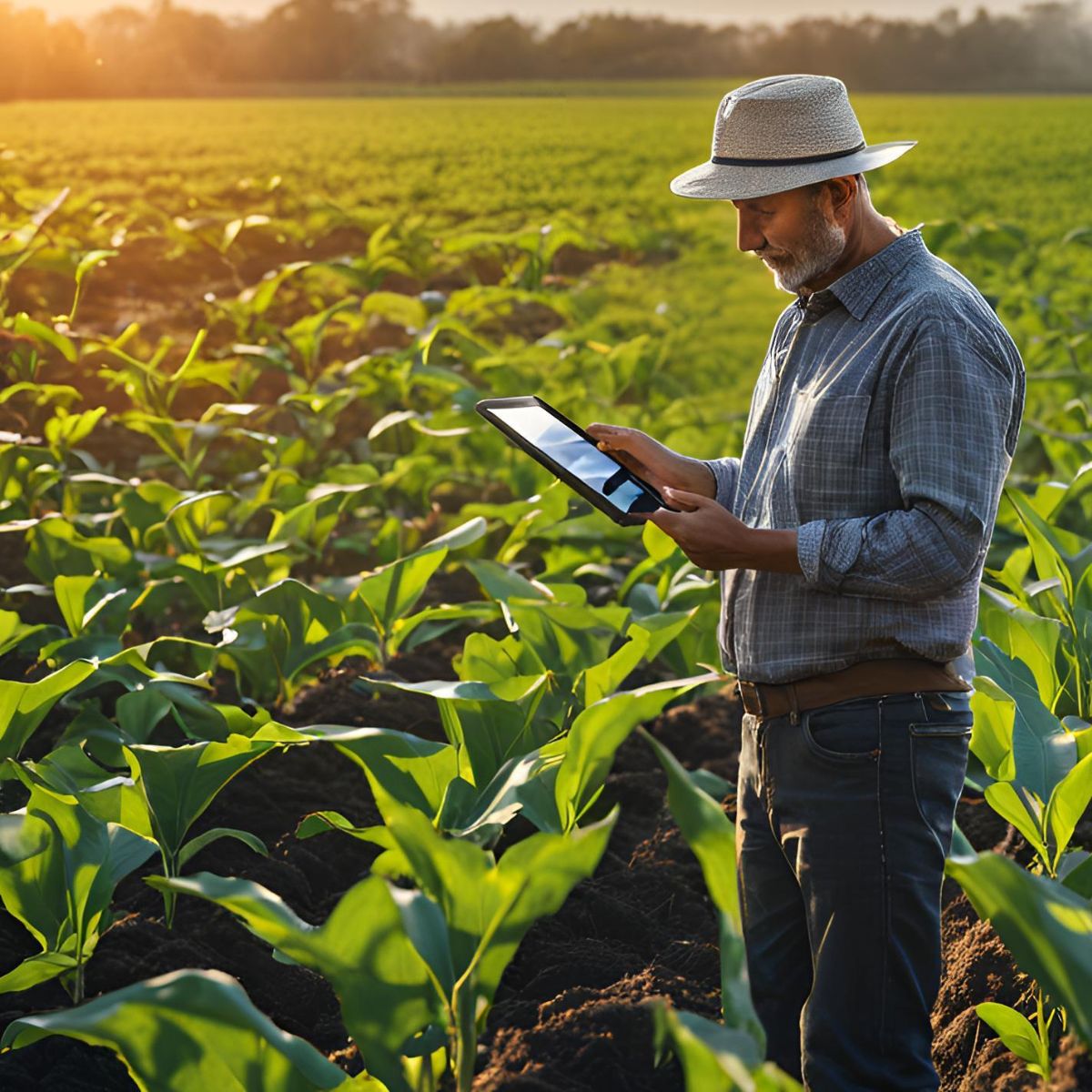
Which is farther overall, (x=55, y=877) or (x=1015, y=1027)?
(x=55, y=877)

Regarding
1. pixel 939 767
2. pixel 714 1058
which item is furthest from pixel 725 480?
pixel 714 1058

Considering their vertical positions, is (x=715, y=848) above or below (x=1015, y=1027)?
above

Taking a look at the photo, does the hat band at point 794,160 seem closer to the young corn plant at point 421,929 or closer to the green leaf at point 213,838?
the young corn plant at point 421,929

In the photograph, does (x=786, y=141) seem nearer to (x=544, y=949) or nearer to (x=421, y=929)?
(x=421, y=929)

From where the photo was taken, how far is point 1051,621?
8.98 ft

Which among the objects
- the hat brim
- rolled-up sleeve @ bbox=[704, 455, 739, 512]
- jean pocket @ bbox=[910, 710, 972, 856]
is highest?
the hat brim

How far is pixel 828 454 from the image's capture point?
1967 millimetres

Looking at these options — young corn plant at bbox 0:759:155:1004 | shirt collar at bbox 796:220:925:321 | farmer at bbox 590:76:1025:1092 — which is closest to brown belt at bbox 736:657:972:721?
farmer at bbox 590:76:1025:1092

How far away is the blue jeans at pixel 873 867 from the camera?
76.4 inches

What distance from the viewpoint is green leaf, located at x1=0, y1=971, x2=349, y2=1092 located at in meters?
1.46

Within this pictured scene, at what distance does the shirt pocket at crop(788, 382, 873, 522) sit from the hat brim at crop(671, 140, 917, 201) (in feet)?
0.96

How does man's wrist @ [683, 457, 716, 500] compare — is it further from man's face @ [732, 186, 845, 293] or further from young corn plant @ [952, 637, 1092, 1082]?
young corn plant @ [952, 637, 1092, 1082]

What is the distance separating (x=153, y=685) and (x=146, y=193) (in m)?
11.2

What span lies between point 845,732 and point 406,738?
0.68 meters
